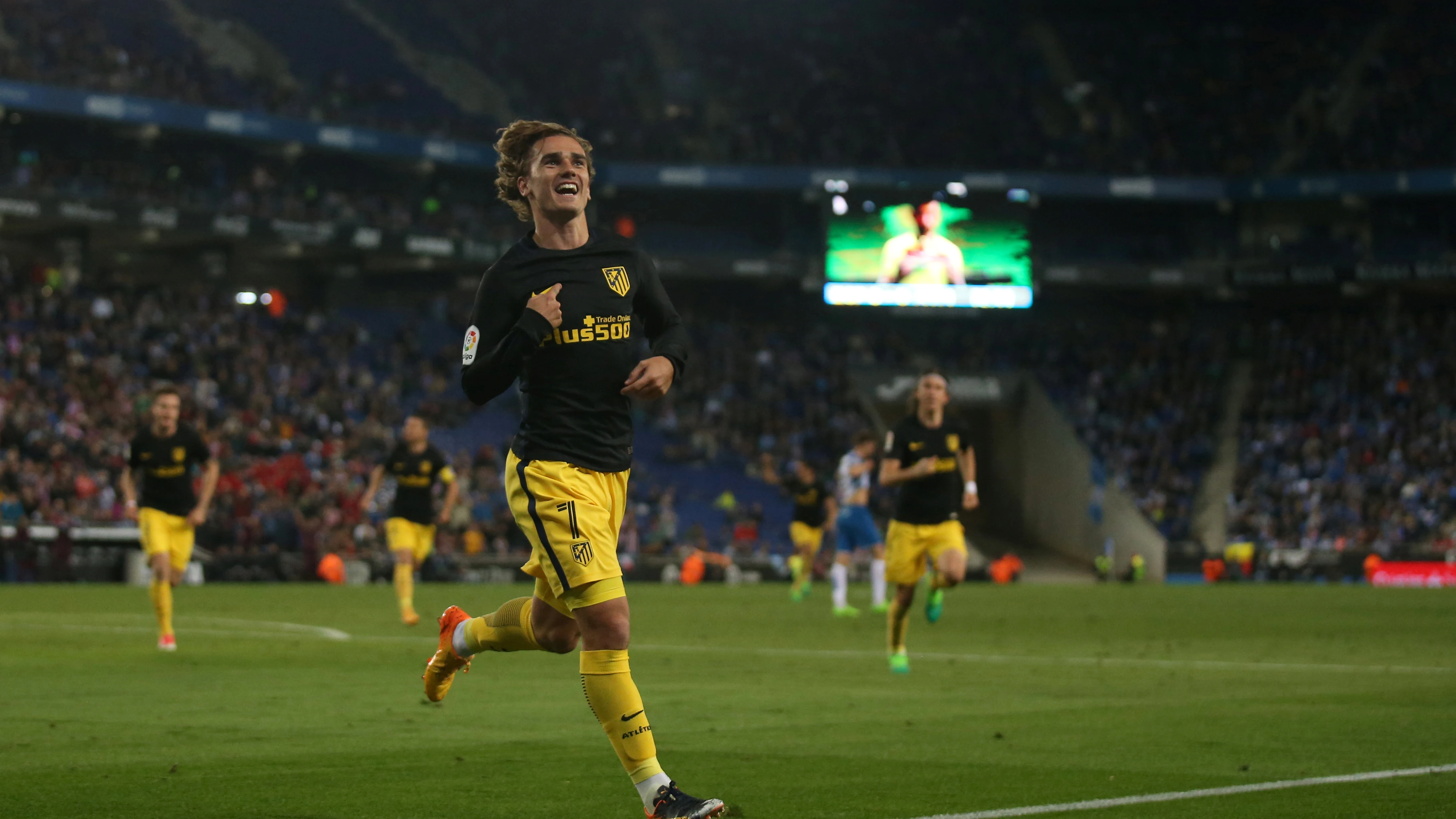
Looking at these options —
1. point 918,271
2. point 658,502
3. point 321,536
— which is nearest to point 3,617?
point 321,536

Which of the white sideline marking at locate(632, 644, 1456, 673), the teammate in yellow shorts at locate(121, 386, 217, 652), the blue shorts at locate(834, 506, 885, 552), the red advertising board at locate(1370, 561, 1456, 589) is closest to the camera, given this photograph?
the white sideline marking at locate(632, 644, 1456, 673)

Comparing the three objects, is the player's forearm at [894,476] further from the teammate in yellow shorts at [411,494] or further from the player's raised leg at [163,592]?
the teammate in yellow shorts at [411,494]

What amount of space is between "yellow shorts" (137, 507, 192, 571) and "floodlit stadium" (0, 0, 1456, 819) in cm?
5

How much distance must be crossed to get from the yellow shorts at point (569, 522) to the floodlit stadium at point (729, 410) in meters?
0.02

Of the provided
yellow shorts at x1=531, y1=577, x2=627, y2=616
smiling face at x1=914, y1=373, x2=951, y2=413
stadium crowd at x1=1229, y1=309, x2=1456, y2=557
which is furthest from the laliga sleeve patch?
stadium crowd at x1=1229, y1=309, x2=1456, y2=557

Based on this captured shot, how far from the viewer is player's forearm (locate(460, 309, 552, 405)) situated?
641 centimetres

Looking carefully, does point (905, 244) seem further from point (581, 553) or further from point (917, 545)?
point (581, 553)

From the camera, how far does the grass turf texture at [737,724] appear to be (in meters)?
7.21

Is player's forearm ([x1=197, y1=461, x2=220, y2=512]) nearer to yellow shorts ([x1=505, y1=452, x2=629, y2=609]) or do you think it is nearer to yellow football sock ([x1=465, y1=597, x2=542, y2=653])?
yellow football sock ([x1=465, y1=597, x2=542, y2=653])

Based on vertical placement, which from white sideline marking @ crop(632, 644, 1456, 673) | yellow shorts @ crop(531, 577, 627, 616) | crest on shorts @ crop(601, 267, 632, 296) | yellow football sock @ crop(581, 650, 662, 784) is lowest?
white sideline marking @ crop(632, 644, 1456, 673)

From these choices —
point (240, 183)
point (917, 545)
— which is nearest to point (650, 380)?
point (917, 545)

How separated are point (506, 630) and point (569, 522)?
3.81 feet

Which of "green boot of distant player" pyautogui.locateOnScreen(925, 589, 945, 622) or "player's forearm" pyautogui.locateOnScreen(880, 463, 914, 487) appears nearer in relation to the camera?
"player's forearm" pyautogui.locateOnScreen(880, 463, 914, 487)

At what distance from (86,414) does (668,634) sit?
74.2 ft
